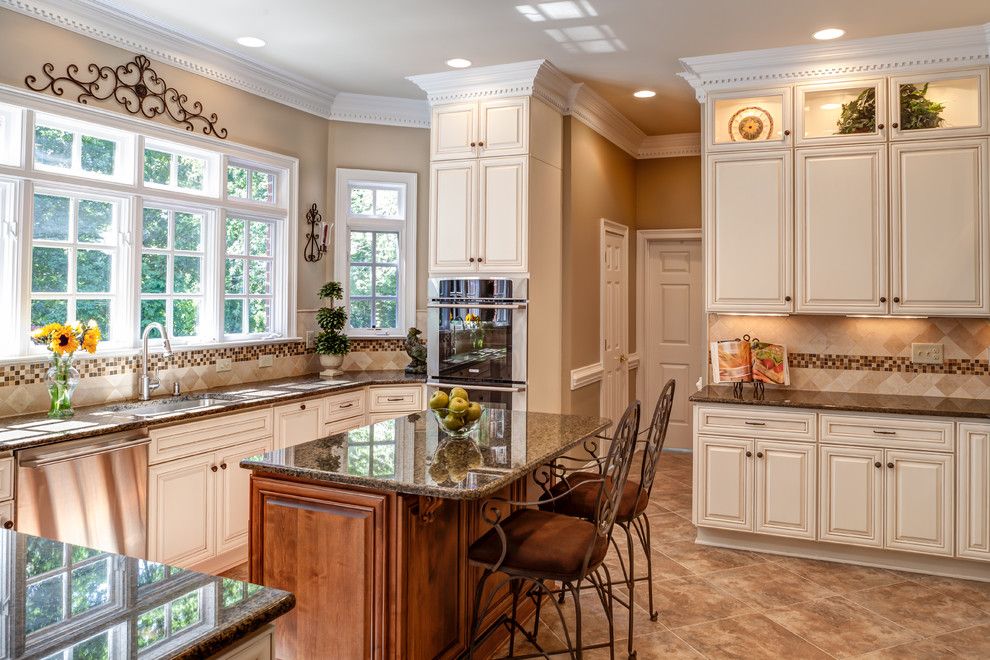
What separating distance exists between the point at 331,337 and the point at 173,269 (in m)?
1.15

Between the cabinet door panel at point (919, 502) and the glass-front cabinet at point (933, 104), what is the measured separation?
6.01 feet

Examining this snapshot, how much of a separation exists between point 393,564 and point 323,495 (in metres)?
0.33

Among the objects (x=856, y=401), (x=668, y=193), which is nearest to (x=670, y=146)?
(x=668, y=193)

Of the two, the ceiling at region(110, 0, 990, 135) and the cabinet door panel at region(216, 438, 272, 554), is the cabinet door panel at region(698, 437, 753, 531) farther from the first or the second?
the cabinet door panel at region(216, 438, 272, 554)

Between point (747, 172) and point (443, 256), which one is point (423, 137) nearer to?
point (443, 256)

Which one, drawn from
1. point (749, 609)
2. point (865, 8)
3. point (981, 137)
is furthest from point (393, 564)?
point (981, 137)

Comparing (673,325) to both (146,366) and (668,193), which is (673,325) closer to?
(668,193)

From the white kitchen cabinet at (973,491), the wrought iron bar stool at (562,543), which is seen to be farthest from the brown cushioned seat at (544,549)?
the white kitchen cabinet at (973,491)

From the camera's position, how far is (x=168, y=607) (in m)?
1.22

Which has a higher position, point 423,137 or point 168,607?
point 423,137

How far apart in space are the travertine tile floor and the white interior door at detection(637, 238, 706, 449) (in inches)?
109

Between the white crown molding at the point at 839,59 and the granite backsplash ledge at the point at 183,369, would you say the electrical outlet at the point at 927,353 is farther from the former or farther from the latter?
the granite backsplash ledge at the point at 183,369

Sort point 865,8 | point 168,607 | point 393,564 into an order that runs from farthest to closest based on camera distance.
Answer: point 865,8 → point 393,564 → point 168,607

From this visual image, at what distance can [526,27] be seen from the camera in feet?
13.3
